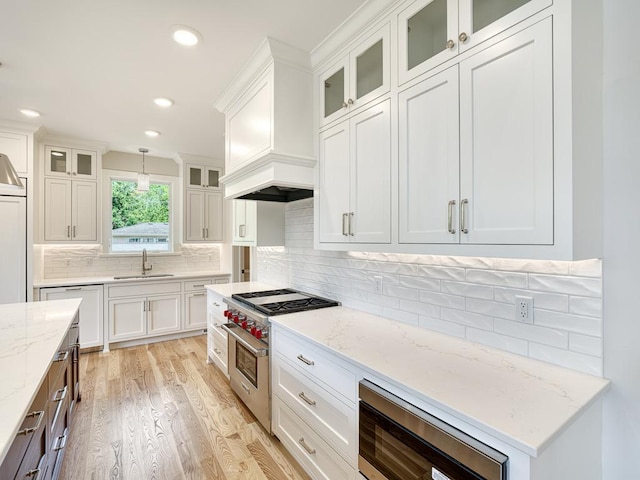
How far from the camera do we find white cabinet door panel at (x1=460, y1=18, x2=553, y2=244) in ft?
3.60

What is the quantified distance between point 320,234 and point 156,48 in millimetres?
1625

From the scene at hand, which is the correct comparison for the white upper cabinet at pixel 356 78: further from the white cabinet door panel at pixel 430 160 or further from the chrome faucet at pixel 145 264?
the chrome faucet at pixel 145 264

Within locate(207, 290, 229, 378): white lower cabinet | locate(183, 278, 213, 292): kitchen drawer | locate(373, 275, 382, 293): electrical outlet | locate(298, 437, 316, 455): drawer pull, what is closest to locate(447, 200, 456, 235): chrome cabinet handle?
locate(373, 275, 382, 293): electrical outlet

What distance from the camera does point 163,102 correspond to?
2.89 meters

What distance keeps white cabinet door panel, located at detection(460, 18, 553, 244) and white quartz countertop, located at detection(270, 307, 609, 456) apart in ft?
1.74

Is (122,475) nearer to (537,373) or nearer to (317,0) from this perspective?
(537,373)

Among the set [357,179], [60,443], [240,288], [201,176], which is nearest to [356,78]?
[357,179]

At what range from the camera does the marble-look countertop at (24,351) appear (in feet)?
3.29

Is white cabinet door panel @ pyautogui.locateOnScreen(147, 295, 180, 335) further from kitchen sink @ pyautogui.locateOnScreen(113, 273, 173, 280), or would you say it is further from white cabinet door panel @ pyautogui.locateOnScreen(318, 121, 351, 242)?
white cabinet door panel @ pyautogui.locateOnScreen(318, 121, 351, 242)

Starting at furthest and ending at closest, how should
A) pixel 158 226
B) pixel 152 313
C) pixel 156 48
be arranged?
pixel 158 226
pixel 152 313
pixel 156 48

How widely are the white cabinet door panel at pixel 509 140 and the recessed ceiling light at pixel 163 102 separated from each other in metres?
2.53

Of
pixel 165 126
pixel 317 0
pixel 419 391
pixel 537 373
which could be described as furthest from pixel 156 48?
pixel 537 373

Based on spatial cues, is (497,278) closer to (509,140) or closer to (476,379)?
(476,379)

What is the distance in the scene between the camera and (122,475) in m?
1.96
